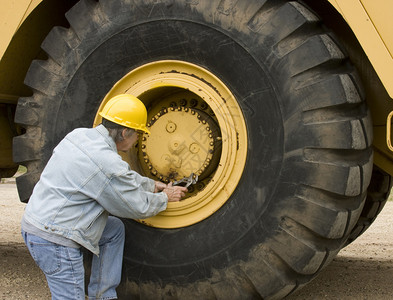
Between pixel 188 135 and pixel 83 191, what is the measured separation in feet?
2.45

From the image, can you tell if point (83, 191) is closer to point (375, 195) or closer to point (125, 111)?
point (125, 111)

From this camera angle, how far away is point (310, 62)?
3309mm

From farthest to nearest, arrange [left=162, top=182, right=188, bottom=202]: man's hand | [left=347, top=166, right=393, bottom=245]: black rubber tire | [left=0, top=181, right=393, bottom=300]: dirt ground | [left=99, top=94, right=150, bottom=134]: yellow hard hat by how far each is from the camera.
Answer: [left=347, top=166, right=393, bottom=245]: black rubber tire < [left=0, top=181, right=393, bottom=300]: dirt ground < [left=162, top=182, right=188, bottom=202]: man's hand < [left=99, top=94, right=150, bottom=134]: yellow hard hat

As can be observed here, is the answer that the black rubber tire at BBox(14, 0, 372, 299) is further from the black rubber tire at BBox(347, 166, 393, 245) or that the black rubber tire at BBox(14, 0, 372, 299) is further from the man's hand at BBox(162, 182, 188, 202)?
the black rubber tire at BBox(347, 166, 393, 245)

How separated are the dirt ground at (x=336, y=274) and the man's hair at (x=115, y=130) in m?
1.27

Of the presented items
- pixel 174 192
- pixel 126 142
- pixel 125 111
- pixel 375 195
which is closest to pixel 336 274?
pixel 375 195

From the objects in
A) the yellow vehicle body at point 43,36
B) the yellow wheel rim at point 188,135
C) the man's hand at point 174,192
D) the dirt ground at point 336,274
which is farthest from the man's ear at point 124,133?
the dirt ground at point 336,274

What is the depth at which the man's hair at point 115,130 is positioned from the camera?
3.51 m

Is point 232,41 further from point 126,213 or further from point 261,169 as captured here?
point 126,213

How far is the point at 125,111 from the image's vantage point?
3473mm

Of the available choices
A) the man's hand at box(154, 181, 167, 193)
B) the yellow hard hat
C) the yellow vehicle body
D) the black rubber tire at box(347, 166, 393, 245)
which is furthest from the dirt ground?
the yellow hard hat

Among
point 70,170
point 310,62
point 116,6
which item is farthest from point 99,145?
point 310,62

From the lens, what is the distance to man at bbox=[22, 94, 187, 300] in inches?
131

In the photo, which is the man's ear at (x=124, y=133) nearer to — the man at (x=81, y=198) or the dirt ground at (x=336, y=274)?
the man at (x=81, y=198)
